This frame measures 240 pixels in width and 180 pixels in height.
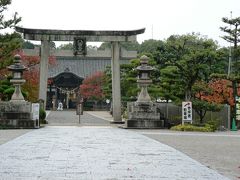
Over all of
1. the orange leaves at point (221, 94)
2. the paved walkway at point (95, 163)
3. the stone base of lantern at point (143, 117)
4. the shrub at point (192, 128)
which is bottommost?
the paved walkway at point (95, 163)

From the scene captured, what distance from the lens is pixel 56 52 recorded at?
3134cm

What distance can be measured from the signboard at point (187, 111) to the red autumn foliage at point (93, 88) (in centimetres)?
3560

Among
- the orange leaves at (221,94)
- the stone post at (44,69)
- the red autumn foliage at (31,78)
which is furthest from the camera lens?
the red autumn foliage at (31,78)

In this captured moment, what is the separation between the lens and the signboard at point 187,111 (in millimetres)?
24516

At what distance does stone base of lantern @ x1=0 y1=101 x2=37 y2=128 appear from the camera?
2402 centimetres

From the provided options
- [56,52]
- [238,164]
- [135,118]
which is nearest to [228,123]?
[135,118]

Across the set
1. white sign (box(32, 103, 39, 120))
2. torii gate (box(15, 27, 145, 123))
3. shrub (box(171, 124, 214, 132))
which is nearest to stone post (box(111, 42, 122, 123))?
torii gate (box(15, 27, 145, 123))

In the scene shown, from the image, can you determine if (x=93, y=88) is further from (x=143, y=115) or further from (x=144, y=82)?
(x=143, y=115)

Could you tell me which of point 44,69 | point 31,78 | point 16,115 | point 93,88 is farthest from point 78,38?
point 93,88

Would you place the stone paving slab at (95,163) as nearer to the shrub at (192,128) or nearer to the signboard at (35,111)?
the shrub at (192,128)

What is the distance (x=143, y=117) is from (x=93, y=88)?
35.8 m

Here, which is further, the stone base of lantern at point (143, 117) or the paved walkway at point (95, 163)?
the stone base of lantern at point (143, 117)

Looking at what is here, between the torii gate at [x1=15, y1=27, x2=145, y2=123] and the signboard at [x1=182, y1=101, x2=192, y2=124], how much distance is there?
22.0ft

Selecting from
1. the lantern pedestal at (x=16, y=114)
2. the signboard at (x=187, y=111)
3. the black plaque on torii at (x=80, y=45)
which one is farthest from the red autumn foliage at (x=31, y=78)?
the signboard at (x=187, y=111)
